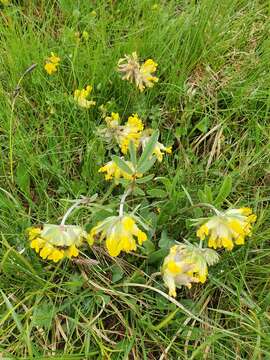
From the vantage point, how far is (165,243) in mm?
1795

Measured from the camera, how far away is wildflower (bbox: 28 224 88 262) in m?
1.56

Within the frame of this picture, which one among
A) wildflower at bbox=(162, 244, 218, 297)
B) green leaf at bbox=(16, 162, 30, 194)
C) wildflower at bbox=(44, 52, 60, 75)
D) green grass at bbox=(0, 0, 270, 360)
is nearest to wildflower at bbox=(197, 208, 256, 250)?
wildflower at bbox=(162, 244, 218, 297)

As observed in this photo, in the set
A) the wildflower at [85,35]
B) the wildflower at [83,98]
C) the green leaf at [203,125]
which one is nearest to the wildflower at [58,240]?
the wildflower at [83,98]

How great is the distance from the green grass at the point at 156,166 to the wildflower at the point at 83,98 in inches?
1.7

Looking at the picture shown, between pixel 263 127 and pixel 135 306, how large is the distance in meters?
0.84

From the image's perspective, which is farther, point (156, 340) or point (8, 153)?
point (8, 153)

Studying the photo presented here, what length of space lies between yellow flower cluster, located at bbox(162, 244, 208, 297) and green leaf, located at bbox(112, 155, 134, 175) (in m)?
0.25

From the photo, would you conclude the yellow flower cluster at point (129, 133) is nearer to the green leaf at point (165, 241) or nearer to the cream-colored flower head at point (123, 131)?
the cream-colored flower head at point (123, 131)

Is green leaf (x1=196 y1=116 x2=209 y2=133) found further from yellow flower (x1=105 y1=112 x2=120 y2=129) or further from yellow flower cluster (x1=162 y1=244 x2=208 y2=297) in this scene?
yellow flower cluster (x1=162 y1=244 x2=208 y2=297)

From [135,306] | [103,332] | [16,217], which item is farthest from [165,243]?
[16,217]

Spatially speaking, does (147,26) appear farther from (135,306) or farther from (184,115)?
(135,306)

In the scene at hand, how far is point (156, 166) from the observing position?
2.03 metres

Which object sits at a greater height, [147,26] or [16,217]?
[147,26]

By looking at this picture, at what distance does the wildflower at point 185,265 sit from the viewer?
1589 mm
